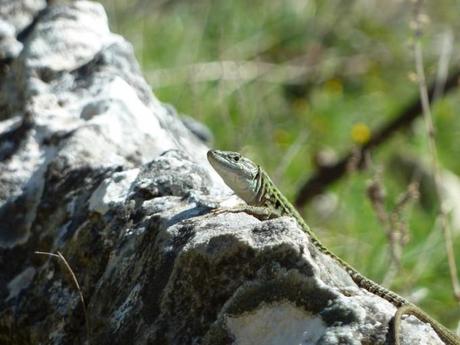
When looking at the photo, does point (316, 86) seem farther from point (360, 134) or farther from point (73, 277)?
point (73, 277)

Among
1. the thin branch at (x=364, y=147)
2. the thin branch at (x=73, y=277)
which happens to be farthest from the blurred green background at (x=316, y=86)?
the thin branch at (x=73, y=277)

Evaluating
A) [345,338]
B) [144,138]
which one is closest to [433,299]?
[144,138]

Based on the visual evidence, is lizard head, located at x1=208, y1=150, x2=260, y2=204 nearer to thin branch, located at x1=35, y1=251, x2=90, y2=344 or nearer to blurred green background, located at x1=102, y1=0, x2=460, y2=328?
thin branch, located at x1=35, y1=251, x2=90, y2=344

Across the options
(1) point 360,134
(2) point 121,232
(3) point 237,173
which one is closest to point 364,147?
(1) point 360,134

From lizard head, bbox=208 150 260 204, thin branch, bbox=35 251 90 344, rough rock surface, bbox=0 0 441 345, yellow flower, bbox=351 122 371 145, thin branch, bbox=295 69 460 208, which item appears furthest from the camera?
yellow flower, bbox=351 122 371 145

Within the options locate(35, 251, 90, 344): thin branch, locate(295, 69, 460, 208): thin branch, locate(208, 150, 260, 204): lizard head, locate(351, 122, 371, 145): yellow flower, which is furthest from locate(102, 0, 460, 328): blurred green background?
locate(35, 251, 90, 344): thin branch

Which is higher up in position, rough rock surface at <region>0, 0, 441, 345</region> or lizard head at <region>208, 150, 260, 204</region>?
lizard head at <region>208, 150, 260, 204</region>

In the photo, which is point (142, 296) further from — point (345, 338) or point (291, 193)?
point (291, 193)
